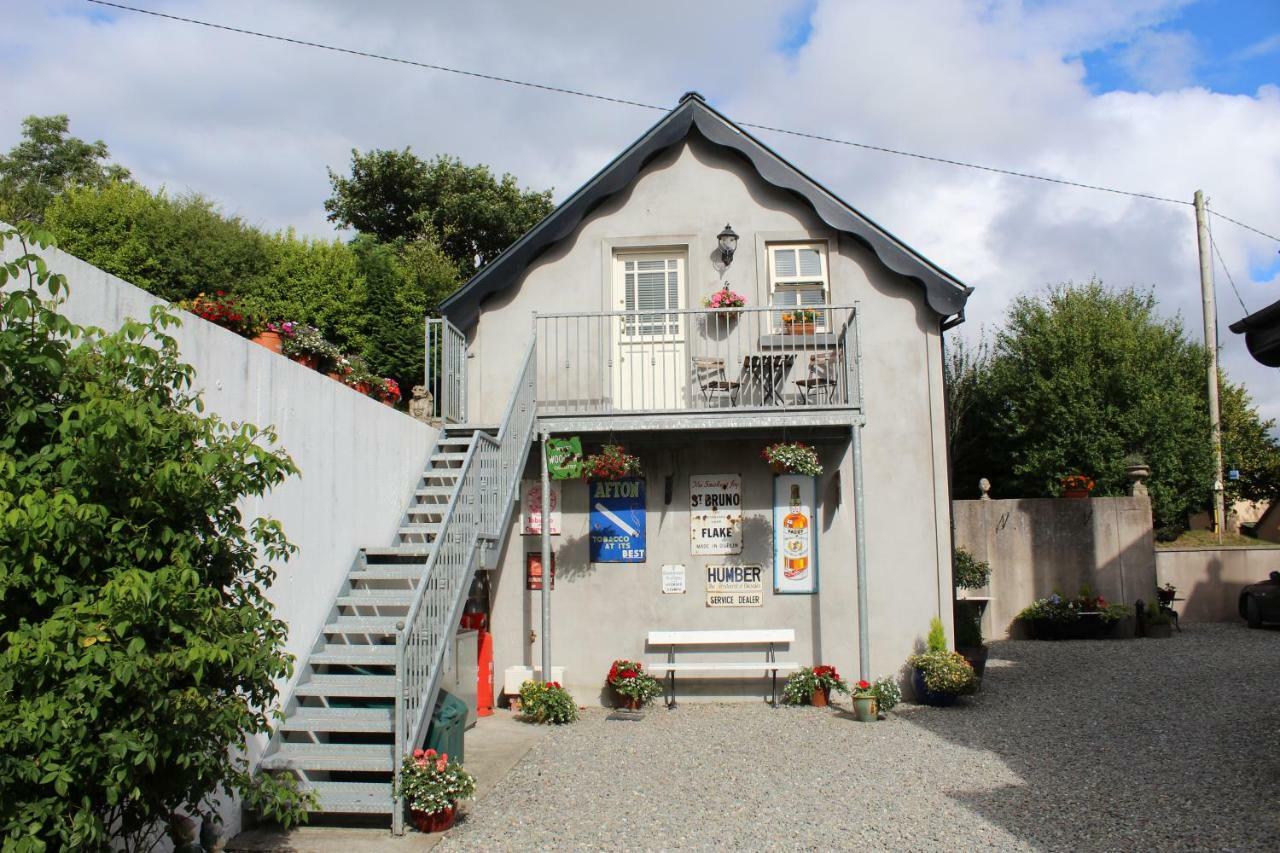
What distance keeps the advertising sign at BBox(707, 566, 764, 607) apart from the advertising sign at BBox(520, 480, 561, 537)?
1.93 m

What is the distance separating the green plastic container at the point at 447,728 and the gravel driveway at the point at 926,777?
1.63ft

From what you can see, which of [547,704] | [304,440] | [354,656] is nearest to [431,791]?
[354,656]

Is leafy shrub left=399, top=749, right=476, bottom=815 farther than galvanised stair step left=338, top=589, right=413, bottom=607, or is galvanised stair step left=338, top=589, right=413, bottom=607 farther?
galvanised stair step left=338, top=589, right=413, bottom=607

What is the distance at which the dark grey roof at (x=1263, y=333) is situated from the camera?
6.02 m

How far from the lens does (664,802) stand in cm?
721

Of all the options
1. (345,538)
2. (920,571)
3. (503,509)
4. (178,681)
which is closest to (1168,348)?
(920,571)

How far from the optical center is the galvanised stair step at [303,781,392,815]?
6461mm

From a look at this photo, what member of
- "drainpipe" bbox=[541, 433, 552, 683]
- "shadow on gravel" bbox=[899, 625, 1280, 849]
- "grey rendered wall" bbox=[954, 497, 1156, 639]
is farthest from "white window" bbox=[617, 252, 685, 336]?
"grey rendered wall" bbox=[954, 497, 1156, 639]

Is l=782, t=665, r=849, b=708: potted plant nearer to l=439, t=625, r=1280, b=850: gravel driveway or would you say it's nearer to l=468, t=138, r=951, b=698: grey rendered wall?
l=439, t=625, r=1280, b=850: gravel driveway

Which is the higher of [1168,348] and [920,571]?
[1168,348]

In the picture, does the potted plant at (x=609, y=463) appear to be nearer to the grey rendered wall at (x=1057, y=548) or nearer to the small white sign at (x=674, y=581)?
the small white sign at (x=674, y=581)

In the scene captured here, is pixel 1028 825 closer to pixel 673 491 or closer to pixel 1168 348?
pixel 673 491

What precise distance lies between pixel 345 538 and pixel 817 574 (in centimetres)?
546

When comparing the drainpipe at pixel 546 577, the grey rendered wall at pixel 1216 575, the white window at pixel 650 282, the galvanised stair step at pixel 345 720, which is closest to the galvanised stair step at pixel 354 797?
the galvanised stair step at pixel 345 720
